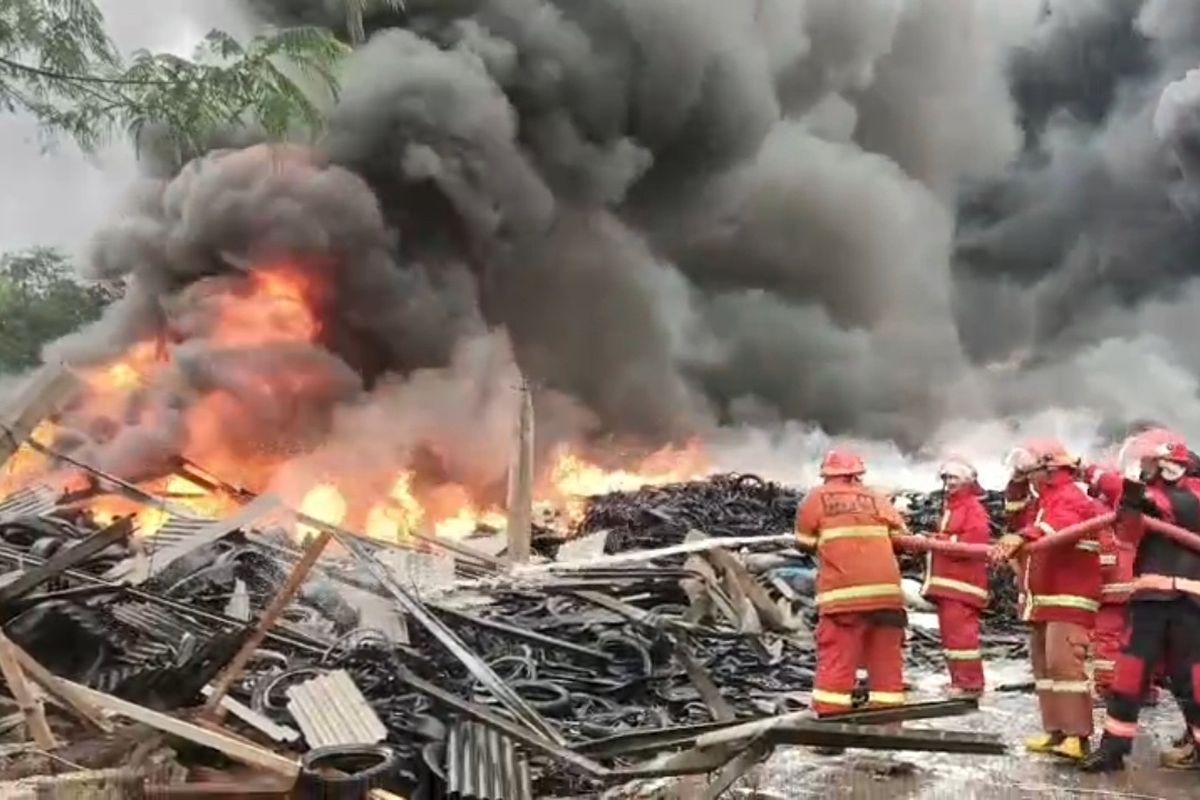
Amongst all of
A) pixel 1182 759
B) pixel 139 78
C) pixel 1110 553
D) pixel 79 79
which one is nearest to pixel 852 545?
pixel 1182 759

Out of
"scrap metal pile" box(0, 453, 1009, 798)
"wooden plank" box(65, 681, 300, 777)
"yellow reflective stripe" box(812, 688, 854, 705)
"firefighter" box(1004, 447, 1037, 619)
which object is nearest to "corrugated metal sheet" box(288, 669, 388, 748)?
"scrap metal pile" box(0, 453, 1009, 798)

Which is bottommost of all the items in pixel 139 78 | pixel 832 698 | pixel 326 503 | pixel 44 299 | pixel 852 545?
pixel 832 698

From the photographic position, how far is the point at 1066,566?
16.8 feet

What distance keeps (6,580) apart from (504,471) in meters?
11.1

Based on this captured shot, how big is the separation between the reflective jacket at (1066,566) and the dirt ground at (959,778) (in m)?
0.70

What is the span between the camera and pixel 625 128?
70.2ft

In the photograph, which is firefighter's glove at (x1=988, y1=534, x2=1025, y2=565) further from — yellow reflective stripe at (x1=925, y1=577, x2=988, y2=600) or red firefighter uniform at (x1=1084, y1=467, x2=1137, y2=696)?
red firefighter uniform at (x1=1084, y1=467, x2=1137, y2=696)

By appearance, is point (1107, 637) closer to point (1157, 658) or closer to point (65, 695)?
point (1157, 658)

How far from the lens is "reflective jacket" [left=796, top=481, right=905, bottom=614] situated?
5230mm

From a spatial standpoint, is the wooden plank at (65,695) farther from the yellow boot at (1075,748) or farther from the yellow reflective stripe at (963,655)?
the yellow reflective stripe at (963,655)

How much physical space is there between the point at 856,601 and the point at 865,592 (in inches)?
2.5

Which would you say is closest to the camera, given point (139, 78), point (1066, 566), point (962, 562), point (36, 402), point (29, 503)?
point (36, 402)

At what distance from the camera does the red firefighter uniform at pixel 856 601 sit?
522cm

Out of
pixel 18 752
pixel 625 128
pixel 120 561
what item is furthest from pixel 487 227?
pixel 18 752
